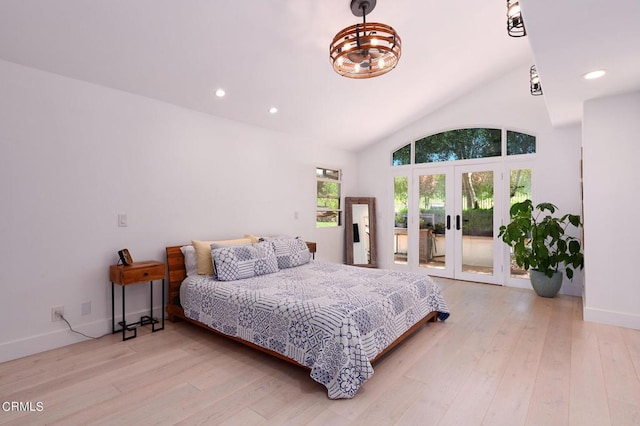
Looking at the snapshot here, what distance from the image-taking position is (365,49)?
2.37 metres

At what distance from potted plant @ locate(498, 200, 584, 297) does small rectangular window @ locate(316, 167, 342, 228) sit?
2806 mm

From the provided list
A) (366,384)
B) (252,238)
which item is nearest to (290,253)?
(252,238)

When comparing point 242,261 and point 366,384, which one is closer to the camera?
point 366,384

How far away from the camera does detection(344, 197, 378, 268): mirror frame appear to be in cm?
622

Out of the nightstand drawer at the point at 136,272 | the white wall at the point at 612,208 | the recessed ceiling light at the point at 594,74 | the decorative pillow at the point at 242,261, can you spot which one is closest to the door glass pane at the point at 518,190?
the white wall at the point at 612,208

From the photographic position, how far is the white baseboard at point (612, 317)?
10.8 ft

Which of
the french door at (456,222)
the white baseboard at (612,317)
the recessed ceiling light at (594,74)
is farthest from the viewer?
the french door at (456,222)

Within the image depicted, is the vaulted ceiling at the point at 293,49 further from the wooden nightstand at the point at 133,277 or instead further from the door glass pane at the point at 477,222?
the wooden nightstand at the point at 133,277

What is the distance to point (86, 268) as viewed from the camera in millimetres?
3074

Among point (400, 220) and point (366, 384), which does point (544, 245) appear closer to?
point (400, 220)

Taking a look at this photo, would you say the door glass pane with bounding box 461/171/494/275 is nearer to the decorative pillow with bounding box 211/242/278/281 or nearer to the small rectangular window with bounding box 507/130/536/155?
the small rectangular window with bounding box 507/130/536/155

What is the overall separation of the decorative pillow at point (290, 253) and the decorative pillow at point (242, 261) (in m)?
0.16

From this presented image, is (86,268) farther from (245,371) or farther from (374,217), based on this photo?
(374,217)

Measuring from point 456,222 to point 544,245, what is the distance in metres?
1.42
